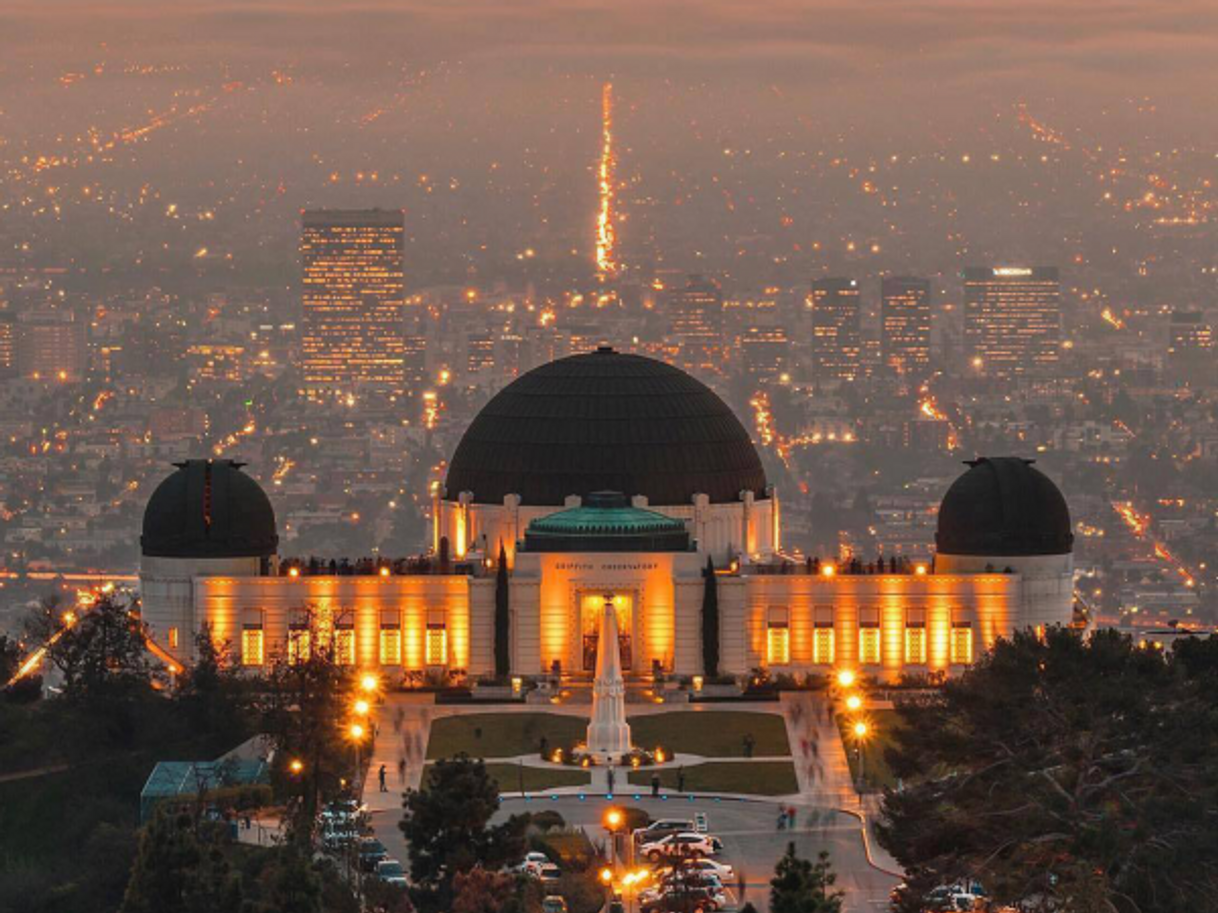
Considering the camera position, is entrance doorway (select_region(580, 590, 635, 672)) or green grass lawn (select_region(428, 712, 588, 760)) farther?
entrance doorway (select_region(580, 590, 635, 672))

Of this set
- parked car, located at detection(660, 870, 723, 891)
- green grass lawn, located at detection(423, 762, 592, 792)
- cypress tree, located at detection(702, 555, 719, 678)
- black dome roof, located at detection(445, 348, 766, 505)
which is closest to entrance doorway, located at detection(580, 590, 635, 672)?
cypress tree, located at detection(702, 555, 719, 678)

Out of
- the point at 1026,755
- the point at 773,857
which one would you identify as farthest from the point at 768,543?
the point at 1026,755

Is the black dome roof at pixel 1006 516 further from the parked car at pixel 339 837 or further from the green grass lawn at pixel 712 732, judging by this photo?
the parked car at pixel 339 837

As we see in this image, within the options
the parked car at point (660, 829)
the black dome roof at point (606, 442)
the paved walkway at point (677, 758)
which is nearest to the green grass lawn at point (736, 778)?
the paved walkway at point (677, 758)

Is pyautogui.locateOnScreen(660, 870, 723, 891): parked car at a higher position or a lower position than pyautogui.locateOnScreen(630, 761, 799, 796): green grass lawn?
higher

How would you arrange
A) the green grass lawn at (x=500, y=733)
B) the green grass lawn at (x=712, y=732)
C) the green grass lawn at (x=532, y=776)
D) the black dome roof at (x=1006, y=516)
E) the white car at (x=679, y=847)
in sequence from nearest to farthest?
1. the white car at (x=679, y=847)
2. the green grass lawn at (x=532, y=776)
3. the green grass lawn at (x=500, y=733)
4. the green grass lawn at (x=712, y=732)
5. the black dome roof at (x=1006, y=516)

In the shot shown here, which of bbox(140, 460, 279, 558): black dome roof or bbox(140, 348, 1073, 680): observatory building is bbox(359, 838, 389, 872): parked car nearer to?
bbox(140, 348, 1073, 680): observatory building

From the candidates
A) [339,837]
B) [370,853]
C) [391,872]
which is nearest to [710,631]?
[370,853]
